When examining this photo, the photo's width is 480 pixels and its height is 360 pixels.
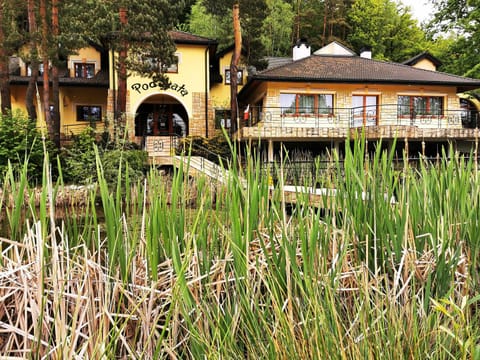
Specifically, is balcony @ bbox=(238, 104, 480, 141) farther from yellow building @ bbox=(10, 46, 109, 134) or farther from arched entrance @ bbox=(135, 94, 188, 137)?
yellow building @ bbox=(10, 46, 109, 134)

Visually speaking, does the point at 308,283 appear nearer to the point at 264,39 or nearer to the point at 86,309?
the point at 86,309

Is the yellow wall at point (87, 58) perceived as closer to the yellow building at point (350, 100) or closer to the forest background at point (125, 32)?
the forest background at point (125, 32)

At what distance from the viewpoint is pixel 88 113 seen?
20.5m

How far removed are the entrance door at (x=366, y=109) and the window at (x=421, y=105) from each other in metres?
1.15

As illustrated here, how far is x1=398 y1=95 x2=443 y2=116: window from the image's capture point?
18469 mm

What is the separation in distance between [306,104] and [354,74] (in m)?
2.55

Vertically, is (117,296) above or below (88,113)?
below

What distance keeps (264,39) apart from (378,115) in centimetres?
1261

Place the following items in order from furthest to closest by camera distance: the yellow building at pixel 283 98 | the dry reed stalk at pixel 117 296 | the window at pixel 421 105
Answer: the window at pixel 421 105 → the yellow building at pixel 283 98 → the dry reed stalk at pixel 117 296

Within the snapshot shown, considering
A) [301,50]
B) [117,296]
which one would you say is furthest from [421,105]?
[117,296]

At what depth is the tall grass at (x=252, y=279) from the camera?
1098mm

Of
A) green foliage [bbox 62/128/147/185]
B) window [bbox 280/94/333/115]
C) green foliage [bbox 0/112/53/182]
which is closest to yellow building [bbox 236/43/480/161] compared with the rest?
window [bbox 280/94/333/115]

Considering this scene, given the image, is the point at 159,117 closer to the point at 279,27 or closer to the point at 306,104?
the point at 306,104

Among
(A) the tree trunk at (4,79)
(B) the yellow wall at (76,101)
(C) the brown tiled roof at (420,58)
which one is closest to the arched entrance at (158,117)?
(B) the yellow wall at (76,101)
